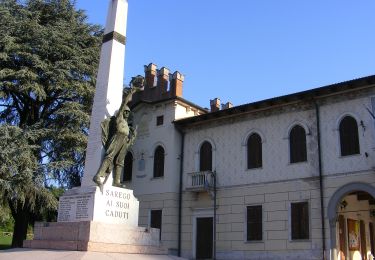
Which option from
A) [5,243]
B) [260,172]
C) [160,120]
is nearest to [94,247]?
[260,172]

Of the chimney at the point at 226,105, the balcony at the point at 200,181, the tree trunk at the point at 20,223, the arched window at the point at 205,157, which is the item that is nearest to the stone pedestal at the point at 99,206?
the balcony at the point at 200,181

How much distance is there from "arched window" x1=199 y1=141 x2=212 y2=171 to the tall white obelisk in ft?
38.7

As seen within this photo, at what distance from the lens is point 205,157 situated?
25094 mm

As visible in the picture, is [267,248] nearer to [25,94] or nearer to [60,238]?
[60,238]

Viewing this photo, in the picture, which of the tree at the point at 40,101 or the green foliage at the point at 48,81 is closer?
the tree at the point at 40,101

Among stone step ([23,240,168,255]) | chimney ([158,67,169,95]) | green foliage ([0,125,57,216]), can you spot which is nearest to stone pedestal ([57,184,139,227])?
stone step ([23,240,168,255])

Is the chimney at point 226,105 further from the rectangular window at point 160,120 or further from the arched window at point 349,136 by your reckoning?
the arched window at point 349,136

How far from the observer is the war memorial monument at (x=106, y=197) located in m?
11.4

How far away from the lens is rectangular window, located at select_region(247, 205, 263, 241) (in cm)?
2178

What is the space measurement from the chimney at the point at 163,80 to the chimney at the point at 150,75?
2.50 feet

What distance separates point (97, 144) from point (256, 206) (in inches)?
447

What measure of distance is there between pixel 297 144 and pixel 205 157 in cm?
551

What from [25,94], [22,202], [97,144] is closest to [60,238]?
[97,144]

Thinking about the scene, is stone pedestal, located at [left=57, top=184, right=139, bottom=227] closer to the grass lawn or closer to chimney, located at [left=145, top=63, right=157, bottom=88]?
chimney, located at [left=145, top=63, right=157, bottom=88]
